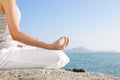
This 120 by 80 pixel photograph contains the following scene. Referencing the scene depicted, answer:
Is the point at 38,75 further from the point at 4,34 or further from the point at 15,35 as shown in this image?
the point at 4,34

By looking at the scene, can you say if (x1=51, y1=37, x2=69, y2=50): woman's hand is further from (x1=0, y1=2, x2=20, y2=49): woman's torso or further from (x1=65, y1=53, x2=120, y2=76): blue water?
(x1=65, y1=53, x2=120, y2=76): blue water

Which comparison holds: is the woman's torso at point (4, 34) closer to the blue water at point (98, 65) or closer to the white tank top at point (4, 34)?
the white tank top at point (4, 34)

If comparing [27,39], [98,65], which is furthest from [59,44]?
[98,65]

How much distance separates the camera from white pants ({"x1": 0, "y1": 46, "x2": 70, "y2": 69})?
20.5ft

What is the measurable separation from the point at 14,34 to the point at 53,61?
941 mm

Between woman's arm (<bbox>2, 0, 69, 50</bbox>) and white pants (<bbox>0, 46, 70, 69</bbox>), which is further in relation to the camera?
white pants (<bbox>0, 46, 70, 69</bbox>)

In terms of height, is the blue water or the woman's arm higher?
the woman's arm

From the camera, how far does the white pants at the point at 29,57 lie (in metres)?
6.26

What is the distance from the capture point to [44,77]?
6004 mm

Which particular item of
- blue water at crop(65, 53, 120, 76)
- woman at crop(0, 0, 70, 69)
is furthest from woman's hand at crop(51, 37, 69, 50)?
blue water at crop(65, 53, 120, 76)

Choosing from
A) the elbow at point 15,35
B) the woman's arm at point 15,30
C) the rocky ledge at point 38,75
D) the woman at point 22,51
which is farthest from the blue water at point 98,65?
the elbow at point 15,35

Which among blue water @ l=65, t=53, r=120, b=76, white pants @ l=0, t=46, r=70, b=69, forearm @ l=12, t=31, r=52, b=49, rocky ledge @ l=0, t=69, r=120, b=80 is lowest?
blue water @ l=65, t=53, r=120, b=76

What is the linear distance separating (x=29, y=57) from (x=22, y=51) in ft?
0.55

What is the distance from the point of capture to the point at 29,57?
20.8 feet
